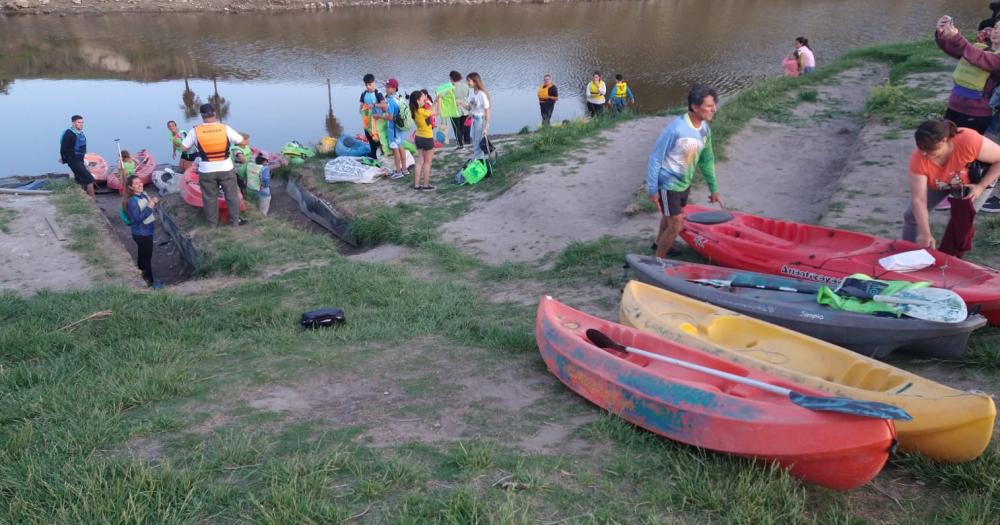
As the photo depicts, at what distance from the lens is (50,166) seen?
51.1ft

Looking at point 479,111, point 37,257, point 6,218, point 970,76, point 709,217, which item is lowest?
point 37,257

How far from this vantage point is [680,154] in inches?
243

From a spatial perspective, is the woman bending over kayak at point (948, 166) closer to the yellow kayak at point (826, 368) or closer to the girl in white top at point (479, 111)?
the yellow kayak at point (826, 368)

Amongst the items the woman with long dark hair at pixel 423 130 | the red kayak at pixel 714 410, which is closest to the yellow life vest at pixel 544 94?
the woman with long dark hair at pixel 423 130

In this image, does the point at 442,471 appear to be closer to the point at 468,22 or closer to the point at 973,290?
the point at 973,290

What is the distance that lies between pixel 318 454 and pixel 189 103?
1911 cm

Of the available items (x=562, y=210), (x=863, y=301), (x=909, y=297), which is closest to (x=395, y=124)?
(x=562, y=210)

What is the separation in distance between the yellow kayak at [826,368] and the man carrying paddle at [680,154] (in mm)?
1221

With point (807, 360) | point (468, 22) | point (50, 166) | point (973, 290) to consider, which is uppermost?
point (468, 22)

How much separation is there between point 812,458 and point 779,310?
6.46 feet

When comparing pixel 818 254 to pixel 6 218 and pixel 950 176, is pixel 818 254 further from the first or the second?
pixel 6 218

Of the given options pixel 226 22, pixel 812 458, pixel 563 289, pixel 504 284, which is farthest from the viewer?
pixel 226 22

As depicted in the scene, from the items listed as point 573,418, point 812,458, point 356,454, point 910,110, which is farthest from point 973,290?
point 910,110

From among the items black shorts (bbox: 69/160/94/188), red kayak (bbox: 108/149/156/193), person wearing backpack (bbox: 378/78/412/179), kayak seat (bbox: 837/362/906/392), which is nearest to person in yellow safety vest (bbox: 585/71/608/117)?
person wearing backpack (bbox: 378/78/412/179)
